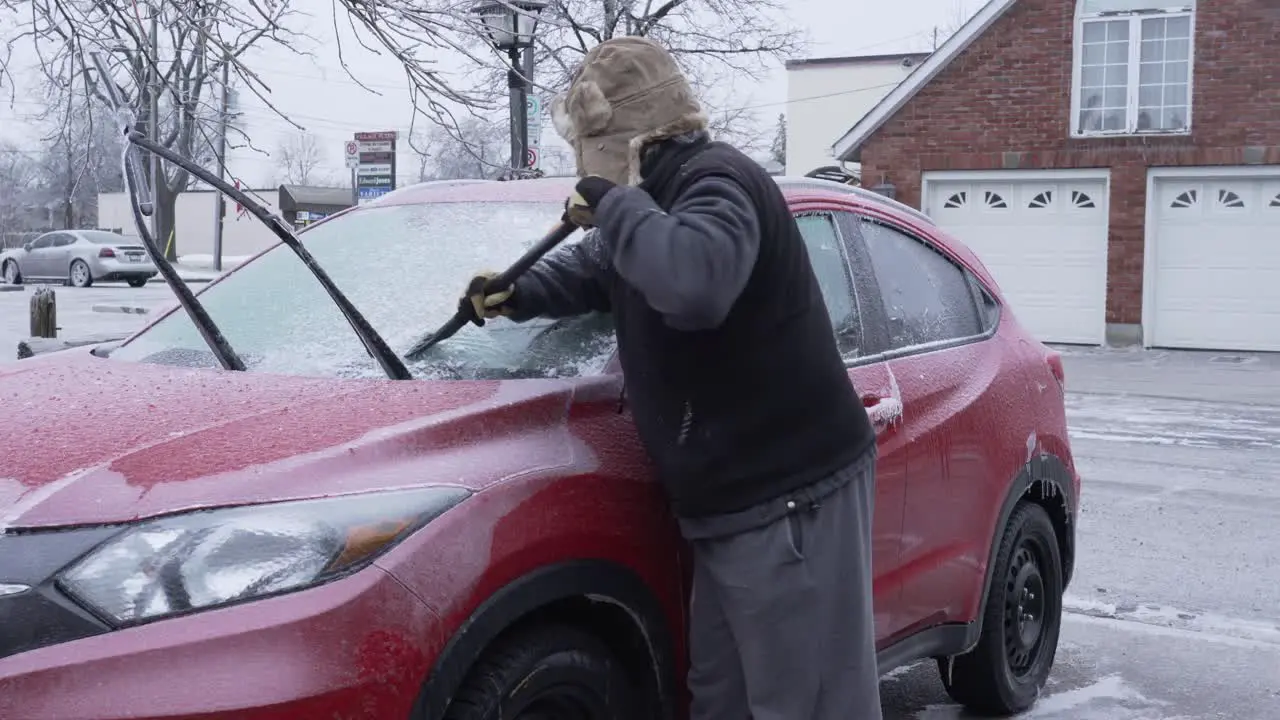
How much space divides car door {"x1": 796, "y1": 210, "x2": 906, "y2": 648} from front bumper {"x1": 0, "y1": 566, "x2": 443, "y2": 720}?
4.86 feet

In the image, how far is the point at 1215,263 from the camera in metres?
18.0

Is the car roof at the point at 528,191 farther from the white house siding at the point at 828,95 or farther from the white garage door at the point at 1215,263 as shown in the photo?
the white house siding at the point at 828,95

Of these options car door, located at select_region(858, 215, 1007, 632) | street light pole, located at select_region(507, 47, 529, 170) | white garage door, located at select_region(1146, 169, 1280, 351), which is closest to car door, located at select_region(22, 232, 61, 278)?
white garage door, located at select_region(1146, 169, 1280, 351)

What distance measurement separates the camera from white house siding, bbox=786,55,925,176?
145ft

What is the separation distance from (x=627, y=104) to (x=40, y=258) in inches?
1284

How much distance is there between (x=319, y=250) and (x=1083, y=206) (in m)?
16.5

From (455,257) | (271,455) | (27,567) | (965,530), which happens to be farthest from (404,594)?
(965,530)

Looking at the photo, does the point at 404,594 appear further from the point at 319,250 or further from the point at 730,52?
the point at 730,52

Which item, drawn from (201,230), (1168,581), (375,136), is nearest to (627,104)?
(1168,581)

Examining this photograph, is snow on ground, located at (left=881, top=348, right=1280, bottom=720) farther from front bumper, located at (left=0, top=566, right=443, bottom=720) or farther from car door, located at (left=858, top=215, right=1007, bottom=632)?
front bumper, located at (left=0, top=566, right=443, bottom=720)

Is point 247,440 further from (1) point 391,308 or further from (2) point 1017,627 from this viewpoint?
(2) point 1017,627

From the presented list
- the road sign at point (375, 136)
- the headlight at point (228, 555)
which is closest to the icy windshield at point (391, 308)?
the headlight at point (228, 555)

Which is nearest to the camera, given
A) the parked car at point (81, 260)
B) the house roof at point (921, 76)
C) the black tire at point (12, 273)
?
the house roof at point (921, 76)

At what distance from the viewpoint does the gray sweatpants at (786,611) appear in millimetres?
2664
